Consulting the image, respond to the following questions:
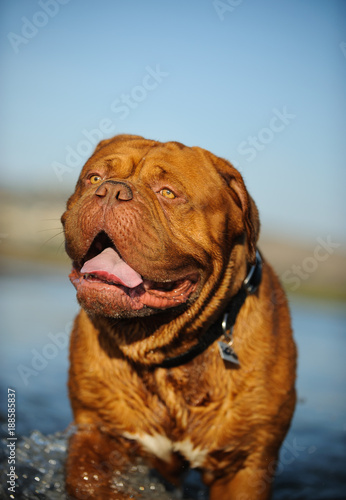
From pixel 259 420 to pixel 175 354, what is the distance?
61 centimetres

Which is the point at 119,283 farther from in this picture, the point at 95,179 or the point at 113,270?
the point at 95,179

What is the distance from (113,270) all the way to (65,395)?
384cm

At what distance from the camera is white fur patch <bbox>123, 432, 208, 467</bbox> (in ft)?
11.9

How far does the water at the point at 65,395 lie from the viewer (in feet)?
15.8

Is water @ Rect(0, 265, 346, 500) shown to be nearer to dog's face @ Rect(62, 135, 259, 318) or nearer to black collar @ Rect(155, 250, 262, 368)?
black collar @ Rect(155, 250, 262, 368)

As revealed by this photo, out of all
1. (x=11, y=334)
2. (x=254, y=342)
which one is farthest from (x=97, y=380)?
(x=11, y=334)

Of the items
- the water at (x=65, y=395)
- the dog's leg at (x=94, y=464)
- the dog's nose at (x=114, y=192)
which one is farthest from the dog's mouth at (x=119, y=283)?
the water at (x=65, y=395)

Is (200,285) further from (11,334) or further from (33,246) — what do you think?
(33,246)

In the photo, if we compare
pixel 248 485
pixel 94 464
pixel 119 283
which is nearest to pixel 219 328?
pixel 119 283

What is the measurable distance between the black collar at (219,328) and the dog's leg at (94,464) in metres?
0.58

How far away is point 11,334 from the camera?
820 cm

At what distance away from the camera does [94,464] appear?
3.64m

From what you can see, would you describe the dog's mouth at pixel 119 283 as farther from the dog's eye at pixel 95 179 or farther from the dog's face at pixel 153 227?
the dog's eye at pixel 95 179

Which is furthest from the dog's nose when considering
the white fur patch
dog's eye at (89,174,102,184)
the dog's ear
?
the white fur patch
